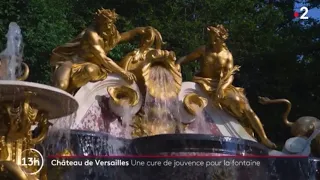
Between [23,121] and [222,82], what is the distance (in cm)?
399

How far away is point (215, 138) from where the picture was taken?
8.75 meters

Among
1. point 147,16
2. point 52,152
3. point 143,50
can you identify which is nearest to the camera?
point 52,152

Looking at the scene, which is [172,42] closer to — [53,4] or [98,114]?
[53,4]

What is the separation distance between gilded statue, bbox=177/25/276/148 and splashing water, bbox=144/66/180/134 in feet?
1.68

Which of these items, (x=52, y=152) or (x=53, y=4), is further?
(x=53, y=4)

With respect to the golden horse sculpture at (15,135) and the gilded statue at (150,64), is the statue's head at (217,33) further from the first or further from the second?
the golden horse sculpture at (15,135)

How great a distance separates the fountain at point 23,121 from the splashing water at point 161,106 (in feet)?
8.41

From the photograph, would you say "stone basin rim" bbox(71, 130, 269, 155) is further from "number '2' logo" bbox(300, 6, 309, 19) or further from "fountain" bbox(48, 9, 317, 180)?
"number '2' logo" bbox(300, 6, 309, 19)

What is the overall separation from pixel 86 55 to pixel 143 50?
0.92 m

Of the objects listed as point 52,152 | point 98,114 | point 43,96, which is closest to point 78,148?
point 52,152

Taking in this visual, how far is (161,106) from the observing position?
9.80 meters

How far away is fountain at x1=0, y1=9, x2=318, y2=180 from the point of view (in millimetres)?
8516

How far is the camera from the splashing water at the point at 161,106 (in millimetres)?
9695

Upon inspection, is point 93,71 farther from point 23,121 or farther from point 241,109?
point 23,121
